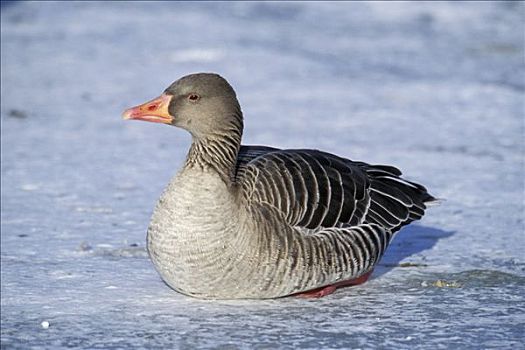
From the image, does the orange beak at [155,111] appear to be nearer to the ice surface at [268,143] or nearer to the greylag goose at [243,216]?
the greylag goose at [243,216]

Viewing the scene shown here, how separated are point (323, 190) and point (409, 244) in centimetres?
143

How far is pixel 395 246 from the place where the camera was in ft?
22.7

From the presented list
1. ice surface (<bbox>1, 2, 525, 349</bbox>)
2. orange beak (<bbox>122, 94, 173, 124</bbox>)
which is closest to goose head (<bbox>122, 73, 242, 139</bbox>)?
orange beak (<bbox>122, 94, 173, 124</bbox>)

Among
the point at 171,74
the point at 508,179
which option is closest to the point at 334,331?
the point at 508,179

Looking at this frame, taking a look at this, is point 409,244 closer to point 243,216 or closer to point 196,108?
point 243,216

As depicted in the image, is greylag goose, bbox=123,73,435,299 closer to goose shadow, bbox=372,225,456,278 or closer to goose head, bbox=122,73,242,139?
goose head, bbox=122,73,242,139

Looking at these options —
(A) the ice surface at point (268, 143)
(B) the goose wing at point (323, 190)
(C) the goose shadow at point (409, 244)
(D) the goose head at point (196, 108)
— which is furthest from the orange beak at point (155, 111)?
(C) the goose shadow at point (409, 244)

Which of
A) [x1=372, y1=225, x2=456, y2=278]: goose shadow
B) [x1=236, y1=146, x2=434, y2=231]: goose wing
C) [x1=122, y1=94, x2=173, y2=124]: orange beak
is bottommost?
[x1=372, y1=225, x2=456, y2=278]: goose shadow

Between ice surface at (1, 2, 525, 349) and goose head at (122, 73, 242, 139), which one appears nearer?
ice surface at (1, 2, 525, 349)

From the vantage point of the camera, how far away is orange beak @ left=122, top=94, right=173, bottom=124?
5.51m

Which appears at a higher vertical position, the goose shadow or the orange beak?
the orange beak

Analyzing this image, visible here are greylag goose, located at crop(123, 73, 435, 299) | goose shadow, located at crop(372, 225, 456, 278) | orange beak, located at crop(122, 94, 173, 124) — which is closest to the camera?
greylag goose, located at crop(123, 73, 435, 299)

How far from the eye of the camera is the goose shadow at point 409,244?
6.44 m

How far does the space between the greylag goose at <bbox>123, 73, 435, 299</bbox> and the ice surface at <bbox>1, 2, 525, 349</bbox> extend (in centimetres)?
17
